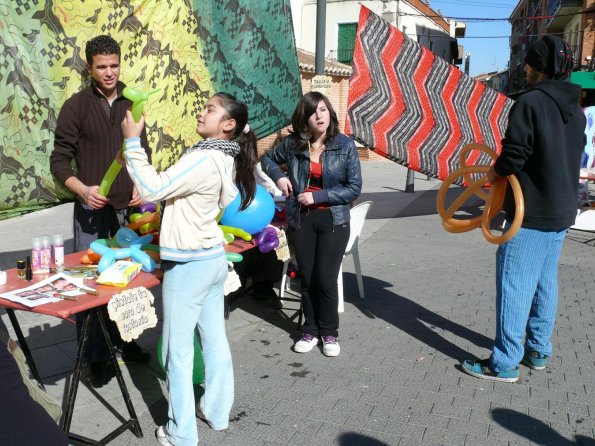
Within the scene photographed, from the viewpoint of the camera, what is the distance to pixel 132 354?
13.0 ft

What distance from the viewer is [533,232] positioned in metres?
3.53

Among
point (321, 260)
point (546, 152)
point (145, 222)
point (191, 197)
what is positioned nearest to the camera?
point (191, 197)

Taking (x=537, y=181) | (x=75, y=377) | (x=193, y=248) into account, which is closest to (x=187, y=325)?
(x=193, y=248)

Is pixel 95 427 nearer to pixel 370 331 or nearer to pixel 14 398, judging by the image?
pixel 14 398

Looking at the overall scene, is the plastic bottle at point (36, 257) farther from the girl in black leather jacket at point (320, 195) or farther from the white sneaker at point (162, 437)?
the girl in black leather jacket at point (320, 195)

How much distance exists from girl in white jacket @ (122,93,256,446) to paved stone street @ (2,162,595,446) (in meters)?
0.40

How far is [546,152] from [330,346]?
192 centimetres

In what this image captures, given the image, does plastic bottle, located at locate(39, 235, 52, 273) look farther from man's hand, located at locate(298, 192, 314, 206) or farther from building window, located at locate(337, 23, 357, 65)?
building window, located at locate(337, 23, 357, 65)

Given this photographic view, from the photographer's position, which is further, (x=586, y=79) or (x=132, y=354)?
(x=586, y=79)

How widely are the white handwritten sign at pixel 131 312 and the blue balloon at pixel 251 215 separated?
1185 mm

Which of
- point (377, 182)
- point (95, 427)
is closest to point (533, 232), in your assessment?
point (95, 427)

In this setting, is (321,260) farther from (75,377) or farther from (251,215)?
(75,377)

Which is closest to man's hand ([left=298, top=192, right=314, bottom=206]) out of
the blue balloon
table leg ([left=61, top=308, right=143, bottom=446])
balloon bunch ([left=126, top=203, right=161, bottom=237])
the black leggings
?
the black leggings

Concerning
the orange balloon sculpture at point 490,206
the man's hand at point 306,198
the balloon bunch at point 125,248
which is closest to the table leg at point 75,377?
the balloon bunch at point 125,248
